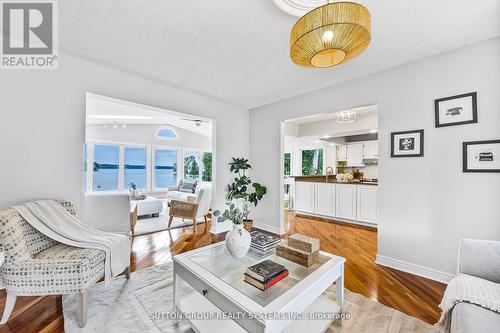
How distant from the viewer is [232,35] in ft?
6.48

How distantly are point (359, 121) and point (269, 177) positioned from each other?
2467 millimetres

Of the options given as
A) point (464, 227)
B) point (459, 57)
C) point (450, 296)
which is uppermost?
point (459, 57)

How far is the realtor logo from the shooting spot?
1706 millimetres

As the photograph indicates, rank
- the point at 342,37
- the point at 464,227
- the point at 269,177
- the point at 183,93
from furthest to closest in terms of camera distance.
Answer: the point at 269,177
the point at 183,93
the point at 464,227
the point at 342,37

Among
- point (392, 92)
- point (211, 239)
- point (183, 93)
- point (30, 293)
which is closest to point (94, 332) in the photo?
point (30, 293)

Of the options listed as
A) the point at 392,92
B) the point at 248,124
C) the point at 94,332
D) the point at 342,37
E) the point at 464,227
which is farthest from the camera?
the point at 248,124

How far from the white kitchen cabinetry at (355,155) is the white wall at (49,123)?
5.37 metres

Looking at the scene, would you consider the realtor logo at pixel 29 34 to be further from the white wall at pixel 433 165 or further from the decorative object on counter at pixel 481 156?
the decorative object on counter at pixel 481 156

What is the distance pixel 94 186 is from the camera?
6453mm

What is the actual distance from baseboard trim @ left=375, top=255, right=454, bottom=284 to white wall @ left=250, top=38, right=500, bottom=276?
0.03 m

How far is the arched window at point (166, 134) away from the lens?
750 centimetres

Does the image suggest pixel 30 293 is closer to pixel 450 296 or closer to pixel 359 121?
pixel 450 296

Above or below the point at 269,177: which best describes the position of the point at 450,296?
below

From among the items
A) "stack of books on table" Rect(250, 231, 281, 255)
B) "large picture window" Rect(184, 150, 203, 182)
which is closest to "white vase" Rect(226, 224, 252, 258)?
"stack of books on table" Rect(250, 231, 281, 255)
